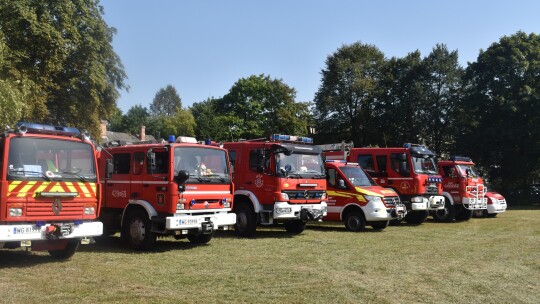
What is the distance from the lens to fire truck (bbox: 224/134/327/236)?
13.9 metres

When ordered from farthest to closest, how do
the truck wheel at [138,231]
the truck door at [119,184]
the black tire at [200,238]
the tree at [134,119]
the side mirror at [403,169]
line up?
1. the tree at [134,119]
2. the side mirror at [403,169]
3. the black tire at [200,238]
4. the truck door at [119,184]
5. the truck wheel at [138,231]

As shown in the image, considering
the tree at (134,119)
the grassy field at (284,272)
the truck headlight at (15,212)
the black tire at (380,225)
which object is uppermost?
the tree at (134,119)

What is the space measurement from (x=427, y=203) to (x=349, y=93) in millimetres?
28519

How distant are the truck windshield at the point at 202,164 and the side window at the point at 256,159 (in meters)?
1.89

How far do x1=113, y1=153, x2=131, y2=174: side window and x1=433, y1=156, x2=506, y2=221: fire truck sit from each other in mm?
13592

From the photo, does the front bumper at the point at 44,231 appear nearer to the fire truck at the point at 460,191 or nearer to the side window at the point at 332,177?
the side window at the point at 332,177

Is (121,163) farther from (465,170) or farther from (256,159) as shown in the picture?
(465,170)

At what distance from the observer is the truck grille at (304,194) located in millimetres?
14109

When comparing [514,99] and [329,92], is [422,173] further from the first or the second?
[329,92]

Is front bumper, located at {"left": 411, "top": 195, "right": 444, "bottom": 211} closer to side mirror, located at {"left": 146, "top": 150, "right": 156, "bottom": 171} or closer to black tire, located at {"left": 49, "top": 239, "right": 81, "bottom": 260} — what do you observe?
side mirror, located at {"left": 146, "top": 150, "right": 156, "bottom": 171}

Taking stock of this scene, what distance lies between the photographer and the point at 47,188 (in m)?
8.91

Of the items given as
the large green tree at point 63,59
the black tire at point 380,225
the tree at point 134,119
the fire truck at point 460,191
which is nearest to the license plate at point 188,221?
the black tire at point 380,225

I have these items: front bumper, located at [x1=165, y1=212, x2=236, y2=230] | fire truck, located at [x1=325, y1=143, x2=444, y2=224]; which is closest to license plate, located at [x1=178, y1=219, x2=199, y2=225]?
front bumper, located at [x1=165, y1=212, x2=236, y2=230]

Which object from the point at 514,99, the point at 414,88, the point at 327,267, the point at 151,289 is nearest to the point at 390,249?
the point at 327,267
